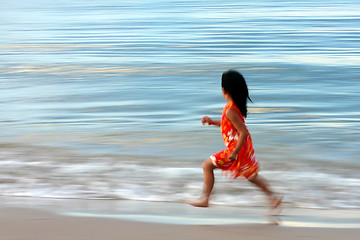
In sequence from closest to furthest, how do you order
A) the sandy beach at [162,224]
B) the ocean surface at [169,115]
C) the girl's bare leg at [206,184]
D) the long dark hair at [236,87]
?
the sandy beach at [162,224], the long dark hair at [236,87], the girl's bare leg at [206,184], the ocean surface at [169,115]

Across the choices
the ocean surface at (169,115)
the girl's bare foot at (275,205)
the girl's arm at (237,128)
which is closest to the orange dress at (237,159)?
the girl's arm at (237,128)

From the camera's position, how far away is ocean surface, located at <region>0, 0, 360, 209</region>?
18.9 feet

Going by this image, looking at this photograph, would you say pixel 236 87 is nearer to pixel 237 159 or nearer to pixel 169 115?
pixel 237 159

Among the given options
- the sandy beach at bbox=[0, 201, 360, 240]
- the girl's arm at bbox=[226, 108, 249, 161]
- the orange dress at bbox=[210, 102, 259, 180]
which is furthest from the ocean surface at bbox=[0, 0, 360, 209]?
the girl's arm at bbox=[226, 108, 249, 161]

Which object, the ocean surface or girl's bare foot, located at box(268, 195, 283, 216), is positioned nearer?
girl's bare foot, located at box(268, 195, 283, 216)

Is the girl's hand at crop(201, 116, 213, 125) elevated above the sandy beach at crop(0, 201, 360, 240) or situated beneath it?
elevated above

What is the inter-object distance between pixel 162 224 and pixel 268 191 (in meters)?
0.84

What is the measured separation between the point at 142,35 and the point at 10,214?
17.9 m

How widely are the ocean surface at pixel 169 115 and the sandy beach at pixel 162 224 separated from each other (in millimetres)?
451

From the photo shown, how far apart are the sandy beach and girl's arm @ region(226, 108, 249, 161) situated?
569 mm

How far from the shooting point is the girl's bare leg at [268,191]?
448 centimetres

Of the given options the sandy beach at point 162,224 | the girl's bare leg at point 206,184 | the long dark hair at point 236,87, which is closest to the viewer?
the sandy beach at point 162,224

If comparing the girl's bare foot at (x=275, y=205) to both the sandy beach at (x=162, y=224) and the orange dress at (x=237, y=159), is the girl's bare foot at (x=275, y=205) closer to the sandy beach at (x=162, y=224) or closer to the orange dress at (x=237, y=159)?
the sandy beach at (x=162, y=224)

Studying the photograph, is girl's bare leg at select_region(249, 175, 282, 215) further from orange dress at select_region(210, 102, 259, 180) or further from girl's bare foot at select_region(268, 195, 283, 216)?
orange dress at select_region(210, 102, 259, 180)
